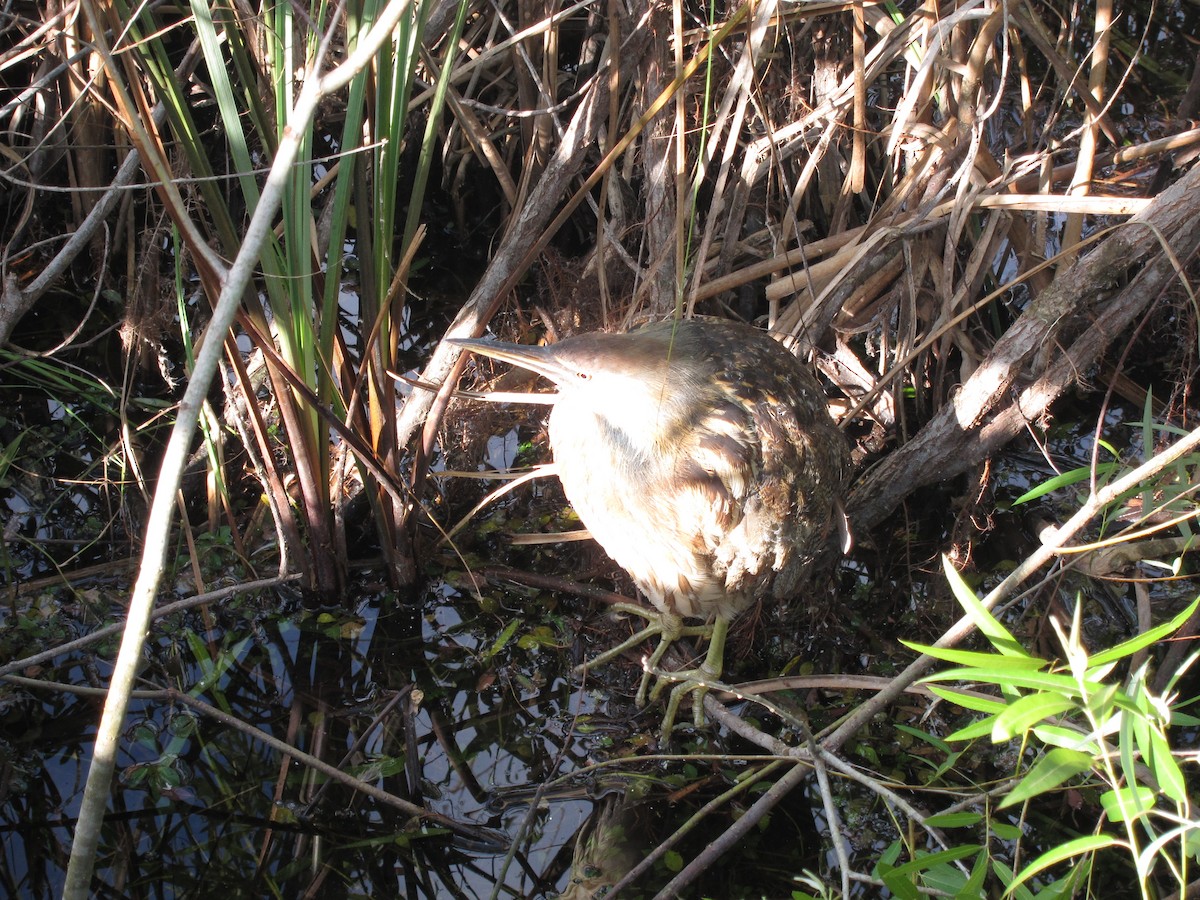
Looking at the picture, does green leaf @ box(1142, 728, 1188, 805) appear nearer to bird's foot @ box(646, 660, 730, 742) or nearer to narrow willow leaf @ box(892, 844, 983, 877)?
narrow willow leaf @ box(892, 844, 983, 877)

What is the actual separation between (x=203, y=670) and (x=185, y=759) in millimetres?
268

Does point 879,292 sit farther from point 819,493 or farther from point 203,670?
point 203,670

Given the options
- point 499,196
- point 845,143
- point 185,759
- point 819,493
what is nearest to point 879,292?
point 845,143

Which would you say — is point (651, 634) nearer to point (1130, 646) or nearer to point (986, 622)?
point (986, 622)

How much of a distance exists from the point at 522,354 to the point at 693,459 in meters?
0.49

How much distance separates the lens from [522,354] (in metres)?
2.52

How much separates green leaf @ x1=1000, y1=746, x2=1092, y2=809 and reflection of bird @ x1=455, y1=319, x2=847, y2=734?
1.27 metres

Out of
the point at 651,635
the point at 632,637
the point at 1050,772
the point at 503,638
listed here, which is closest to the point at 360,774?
the point at 503,638

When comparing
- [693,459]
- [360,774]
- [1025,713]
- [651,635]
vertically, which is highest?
[1025,713]

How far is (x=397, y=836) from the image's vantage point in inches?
89.0

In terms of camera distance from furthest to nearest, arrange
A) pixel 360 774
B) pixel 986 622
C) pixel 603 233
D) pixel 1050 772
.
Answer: pixel 603 233 < pixel 360 774 < pixel 986 622 < pixel 1050 772

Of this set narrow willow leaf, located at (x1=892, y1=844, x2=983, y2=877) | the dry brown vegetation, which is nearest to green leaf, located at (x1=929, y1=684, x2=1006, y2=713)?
narrow willow leaf, located at (x1=892, y1=844, x2=983, y2=877)

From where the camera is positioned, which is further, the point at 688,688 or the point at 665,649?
the point at 665,649

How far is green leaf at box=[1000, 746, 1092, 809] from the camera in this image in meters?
1.24
